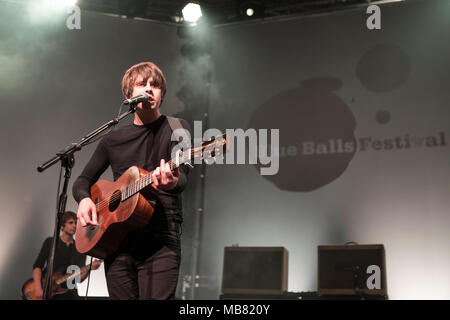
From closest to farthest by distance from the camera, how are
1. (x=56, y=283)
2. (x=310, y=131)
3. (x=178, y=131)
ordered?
(x=178, y=131)
(x=56, y=283)
(x=310, y=131)

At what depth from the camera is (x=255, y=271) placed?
A: 5.40 meters

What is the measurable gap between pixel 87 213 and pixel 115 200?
168 millimetres

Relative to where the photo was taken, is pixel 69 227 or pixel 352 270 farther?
pixel 69 227

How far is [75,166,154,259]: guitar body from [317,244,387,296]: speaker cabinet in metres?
3.17

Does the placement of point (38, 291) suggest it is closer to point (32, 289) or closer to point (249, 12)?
point (32, 289)

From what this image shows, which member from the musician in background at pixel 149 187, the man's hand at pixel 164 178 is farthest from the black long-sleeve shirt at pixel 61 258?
the man's hand at pixel 164 178

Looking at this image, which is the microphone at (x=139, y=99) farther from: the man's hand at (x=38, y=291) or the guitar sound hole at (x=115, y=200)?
the man's hand at (x=38, y=291)

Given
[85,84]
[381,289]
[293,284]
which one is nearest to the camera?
[381,289]

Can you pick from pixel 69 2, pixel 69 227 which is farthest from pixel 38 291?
pixel 69 2

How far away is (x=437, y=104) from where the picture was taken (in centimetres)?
575

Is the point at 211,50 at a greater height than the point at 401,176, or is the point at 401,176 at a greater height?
the point at 211,50
